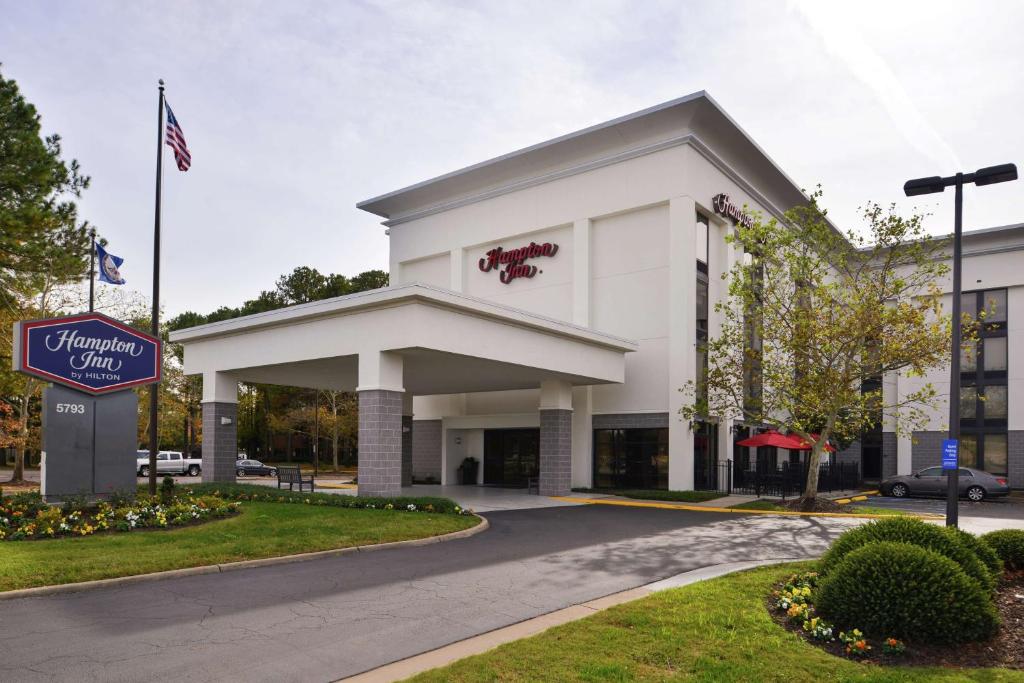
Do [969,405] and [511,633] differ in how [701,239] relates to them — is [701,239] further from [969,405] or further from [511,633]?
[511,633]

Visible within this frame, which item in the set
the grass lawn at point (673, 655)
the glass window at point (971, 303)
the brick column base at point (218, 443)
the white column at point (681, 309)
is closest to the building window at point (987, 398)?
the glass window at point (971, 303)

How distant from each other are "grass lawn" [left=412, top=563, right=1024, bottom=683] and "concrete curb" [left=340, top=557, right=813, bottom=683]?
31 centimetres

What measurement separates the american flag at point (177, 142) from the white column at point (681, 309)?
16510 millimetres

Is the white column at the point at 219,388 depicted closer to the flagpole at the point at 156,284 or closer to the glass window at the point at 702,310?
the flagpole at the point at 156,284

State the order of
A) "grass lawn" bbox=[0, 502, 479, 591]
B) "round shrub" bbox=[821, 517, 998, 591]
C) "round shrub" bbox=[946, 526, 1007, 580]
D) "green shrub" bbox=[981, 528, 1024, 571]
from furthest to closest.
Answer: "grass lawn" bbox=[0, 502, 479, 591] → "green shrub" bbox=[981, 528, 1024, 571] → "round shrub" bbox=[946, 526, 1007, 580] → "round shrub" bbox=[821, 517, 998, 591]

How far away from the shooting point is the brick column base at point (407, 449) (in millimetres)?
34312

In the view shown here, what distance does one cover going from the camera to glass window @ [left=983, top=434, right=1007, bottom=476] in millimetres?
39188

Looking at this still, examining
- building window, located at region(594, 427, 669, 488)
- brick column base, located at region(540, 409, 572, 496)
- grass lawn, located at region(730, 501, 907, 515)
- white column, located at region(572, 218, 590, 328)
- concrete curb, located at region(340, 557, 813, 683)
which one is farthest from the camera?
white column, located at region(572, 218, 590, 328)

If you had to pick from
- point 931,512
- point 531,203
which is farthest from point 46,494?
point 931,512

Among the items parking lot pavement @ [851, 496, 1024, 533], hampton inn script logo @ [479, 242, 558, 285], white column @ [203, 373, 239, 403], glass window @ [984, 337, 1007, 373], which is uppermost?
hampton inn script logo @ [479, 242, 558, 285]

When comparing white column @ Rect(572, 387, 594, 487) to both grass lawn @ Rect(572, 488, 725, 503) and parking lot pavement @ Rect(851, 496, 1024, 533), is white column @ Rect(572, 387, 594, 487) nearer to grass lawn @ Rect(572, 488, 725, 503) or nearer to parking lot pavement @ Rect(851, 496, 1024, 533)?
grass lawn @ Rect(572, 488, 725, 503)

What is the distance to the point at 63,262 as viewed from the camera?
1063 inches

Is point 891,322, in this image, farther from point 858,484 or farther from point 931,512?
point 858,484

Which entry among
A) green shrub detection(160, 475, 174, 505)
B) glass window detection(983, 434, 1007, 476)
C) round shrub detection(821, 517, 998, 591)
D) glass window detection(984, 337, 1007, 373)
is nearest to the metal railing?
glass window detection(983, 434, 1007, 476)
